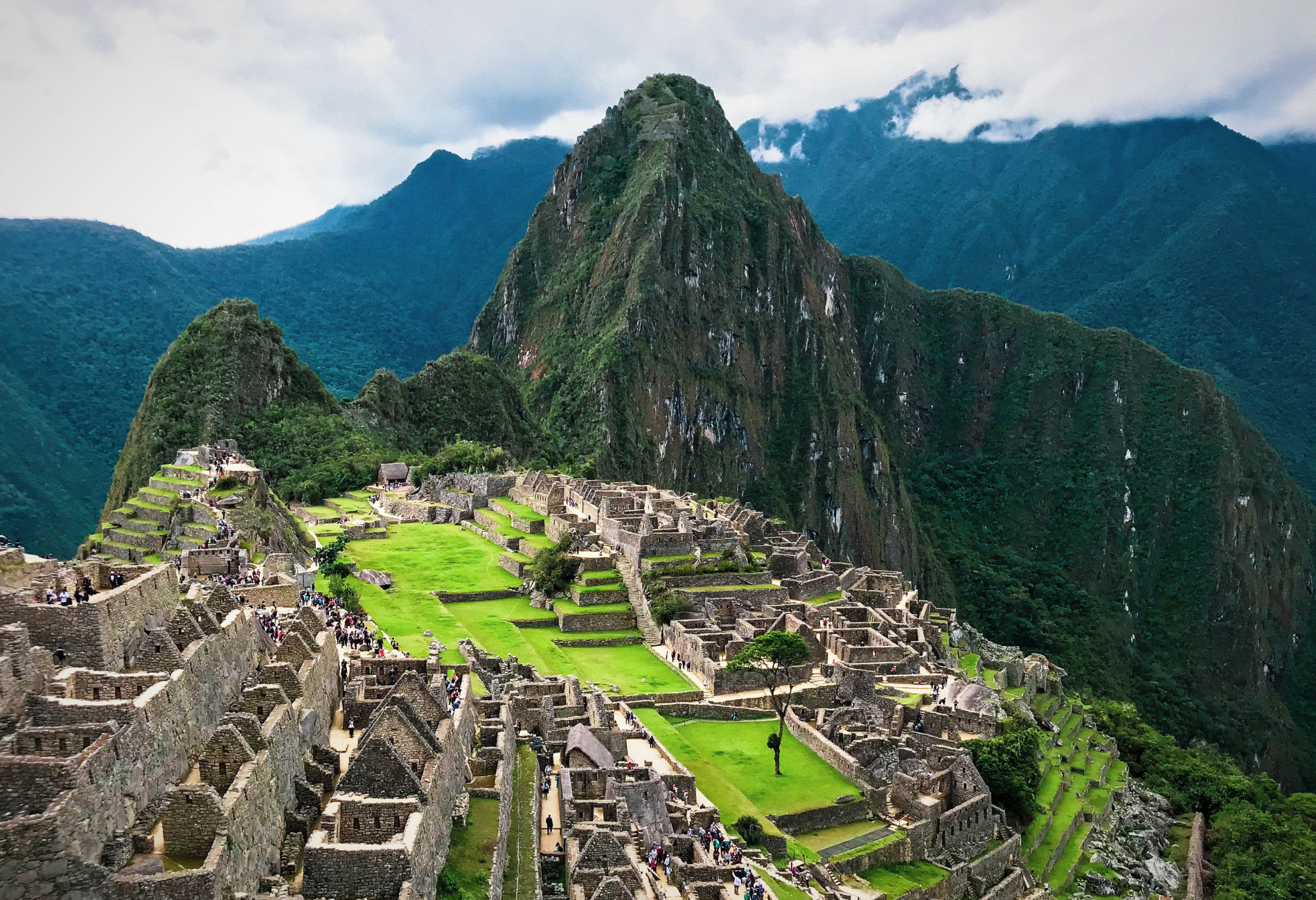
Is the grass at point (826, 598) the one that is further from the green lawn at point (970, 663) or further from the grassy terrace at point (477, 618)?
the grassy terrace at point (477, 618)

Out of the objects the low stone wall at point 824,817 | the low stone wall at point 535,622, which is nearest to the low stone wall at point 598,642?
the low stone wall at point 535,622

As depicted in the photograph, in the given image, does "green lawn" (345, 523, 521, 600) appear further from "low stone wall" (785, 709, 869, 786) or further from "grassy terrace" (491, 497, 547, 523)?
"low stone wall" (785, 709, 869, 786)

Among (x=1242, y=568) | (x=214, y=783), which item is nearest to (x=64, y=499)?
(x=214, y=783)

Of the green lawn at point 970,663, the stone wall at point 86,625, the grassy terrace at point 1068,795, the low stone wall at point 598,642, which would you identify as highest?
the stone wall at point 86,625

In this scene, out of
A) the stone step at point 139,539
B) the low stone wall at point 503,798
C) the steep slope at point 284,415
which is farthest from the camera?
the steep slope at point 284,415

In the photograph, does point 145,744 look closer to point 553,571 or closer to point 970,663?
point 553,571

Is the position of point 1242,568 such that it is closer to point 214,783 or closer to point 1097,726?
point 1097,726
